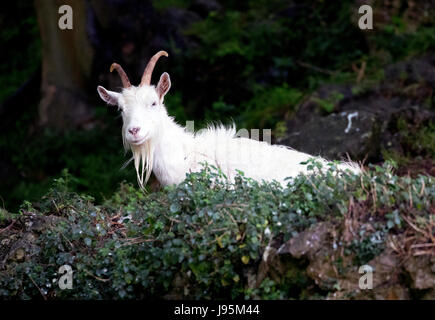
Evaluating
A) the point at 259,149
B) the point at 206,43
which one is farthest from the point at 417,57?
the point at 259,149

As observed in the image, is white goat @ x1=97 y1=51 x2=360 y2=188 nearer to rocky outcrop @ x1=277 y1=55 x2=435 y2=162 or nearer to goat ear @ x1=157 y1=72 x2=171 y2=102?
goat ear @ x1=157 y1=72 x2=171 y2=102

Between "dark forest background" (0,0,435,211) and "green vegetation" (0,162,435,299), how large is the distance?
5603mm

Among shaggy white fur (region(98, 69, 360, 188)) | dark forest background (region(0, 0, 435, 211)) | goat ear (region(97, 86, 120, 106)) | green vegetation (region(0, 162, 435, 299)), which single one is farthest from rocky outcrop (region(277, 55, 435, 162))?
goat ear (region(97, 86, 120, 106))

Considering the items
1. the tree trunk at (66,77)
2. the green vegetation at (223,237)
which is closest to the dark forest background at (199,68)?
the tree trunk at (66,77)

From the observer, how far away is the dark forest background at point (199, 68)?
11.7m

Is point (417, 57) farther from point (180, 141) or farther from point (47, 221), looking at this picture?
point (47, 221)

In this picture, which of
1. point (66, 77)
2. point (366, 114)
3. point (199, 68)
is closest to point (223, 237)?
point (366, 114)

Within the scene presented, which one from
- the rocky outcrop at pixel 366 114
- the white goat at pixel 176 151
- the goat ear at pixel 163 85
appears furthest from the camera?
the rocky outcrop at pixel 366 114

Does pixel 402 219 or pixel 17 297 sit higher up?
pixel 402 219

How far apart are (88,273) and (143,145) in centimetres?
213

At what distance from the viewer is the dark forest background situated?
11.7 metres

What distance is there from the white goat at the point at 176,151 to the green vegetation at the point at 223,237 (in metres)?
1.41

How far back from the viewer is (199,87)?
45.2ft

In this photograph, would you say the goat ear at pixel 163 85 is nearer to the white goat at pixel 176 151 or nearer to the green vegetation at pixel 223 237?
the white goat at pixel 176 151
